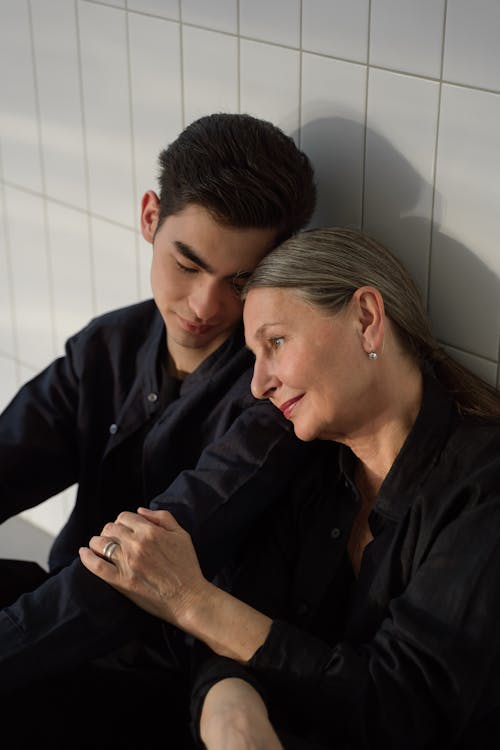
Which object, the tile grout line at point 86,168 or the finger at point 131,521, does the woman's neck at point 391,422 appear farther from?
the tile grout line at point 86,168

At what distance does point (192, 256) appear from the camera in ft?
Answer: 6.32

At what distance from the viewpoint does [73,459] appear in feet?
7.56

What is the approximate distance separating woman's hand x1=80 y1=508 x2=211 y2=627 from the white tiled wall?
1.85 ft

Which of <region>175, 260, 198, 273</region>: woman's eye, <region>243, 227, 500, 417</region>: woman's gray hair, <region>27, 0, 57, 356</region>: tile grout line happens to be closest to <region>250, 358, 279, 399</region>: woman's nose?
<region>243, 227, 500, 417</region>: woman's gray hair

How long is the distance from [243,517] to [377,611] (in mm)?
275

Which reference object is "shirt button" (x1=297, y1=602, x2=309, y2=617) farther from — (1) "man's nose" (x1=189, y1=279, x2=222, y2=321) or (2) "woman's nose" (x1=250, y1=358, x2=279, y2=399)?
(1) "man's nose" (x1=189, y1=279, x2=222, y2=321)

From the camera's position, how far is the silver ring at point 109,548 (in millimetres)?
1788

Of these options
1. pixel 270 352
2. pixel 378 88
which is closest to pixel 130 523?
pixel 270 352

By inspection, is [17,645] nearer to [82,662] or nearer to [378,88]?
[82,662]

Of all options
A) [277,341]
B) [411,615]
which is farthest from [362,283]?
[411,615]

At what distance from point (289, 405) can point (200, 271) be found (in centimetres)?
31

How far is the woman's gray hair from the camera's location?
1.76 metres

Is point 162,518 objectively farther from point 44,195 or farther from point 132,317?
point 44,195

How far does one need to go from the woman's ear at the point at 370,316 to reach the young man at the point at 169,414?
242mm
